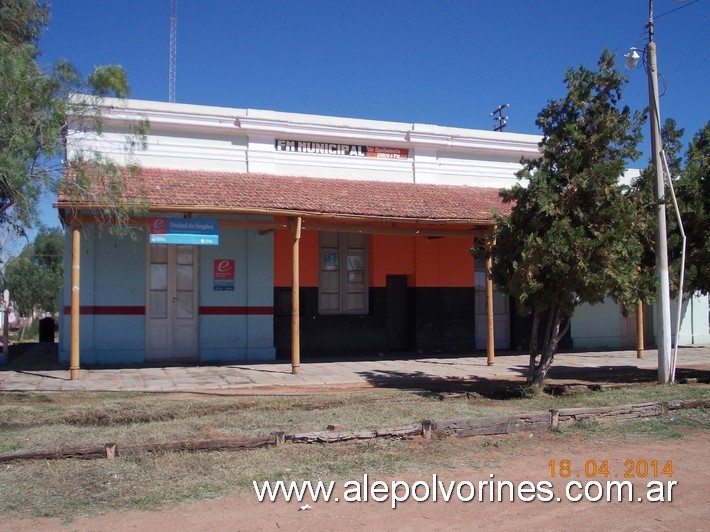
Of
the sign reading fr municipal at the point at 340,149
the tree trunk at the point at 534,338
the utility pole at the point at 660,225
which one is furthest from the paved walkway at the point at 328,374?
the sign reading fr municipal at the point at 340,149

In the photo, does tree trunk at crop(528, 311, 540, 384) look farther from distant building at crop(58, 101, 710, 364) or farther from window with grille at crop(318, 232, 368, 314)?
window with grille at crop(318, 232, 368, 314)

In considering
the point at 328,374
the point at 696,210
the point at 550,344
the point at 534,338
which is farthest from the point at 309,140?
the point at 696,210

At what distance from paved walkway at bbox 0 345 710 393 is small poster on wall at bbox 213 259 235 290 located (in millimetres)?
1747

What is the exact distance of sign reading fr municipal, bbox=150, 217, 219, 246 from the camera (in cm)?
1227

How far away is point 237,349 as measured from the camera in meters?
14.4

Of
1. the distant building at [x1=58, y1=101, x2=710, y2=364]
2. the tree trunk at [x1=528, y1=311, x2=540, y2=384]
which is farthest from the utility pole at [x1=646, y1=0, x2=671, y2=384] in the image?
the distant building at [x1=58, y1=101, x2=710, y2=364]

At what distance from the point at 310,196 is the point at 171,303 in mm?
3817

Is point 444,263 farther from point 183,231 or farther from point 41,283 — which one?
point 41,283

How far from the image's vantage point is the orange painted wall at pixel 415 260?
50.6 ft

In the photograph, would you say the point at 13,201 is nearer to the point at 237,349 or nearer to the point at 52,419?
the point at 52,419

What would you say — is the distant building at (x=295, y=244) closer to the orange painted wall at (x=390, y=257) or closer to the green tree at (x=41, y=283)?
the orange painted wall at (x=390, y=257)

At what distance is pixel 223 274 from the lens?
565 inches

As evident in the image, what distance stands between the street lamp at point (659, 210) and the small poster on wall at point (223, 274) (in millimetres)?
8505

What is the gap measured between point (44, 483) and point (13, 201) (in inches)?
186
